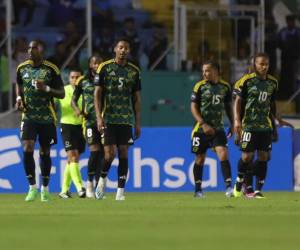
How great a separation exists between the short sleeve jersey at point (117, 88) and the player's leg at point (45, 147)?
79cm

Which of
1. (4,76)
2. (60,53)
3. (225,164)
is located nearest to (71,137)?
(225,164)

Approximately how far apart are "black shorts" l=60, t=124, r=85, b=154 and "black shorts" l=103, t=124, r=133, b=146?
2208mm

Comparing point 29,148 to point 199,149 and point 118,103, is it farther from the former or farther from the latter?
point 199,149

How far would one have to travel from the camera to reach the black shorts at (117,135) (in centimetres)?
1627

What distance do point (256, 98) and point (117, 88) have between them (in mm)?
2021

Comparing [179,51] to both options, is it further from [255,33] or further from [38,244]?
[38,244]

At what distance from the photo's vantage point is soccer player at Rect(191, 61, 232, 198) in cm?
1773

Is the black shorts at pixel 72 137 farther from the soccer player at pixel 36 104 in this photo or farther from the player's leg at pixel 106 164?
the soccer player at pixel 36 104

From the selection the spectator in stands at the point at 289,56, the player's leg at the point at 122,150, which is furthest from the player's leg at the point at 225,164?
the spectator in stands at the point at 289,56

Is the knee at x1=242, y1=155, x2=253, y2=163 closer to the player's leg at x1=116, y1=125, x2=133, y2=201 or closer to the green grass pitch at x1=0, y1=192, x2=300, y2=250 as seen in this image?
the green grass pitch at x1=0, y1=192, x2=300, y2=250

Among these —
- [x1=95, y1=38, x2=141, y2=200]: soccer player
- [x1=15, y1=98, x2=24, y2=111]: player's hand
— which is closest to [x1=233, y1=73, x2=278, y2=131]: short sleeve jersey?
[x1=95, y1=38, x2=141, y2=200]: soccer player

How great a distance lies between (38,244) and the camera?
934 cm

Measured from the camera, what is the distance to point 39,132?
1598 centimetres

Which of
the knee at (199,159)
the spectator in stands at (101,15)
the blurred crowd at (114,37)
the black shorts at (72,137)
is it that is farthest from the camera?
the spectator in stands at (101,15)
